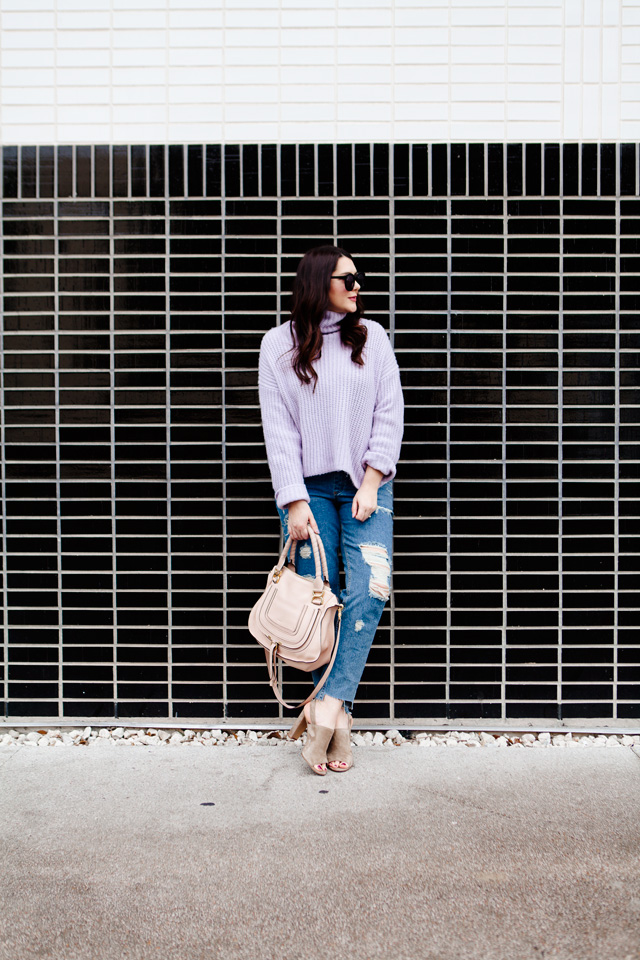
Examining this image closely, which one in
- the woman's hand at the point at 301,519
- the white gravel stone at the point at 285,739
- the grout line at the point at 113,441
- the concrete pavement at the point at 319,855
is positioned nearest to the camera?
the concrete pavement at the point at 319,855

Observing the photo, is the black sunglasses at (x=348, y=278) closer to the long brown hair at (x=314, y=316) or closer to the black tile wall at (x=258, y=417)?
the long brown hair at (x=314, y=316)

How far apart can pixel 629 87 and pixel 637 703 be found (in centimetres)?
274

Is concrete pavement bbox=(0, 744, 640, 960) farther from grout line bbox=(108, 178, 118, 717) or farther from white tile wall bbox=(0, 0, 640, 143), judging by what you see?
white tile wall bbox=(0, 0, 640, 143)

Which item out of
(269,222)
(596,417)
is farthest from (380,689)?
(269,222)

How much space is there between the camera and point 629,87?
10.7ft

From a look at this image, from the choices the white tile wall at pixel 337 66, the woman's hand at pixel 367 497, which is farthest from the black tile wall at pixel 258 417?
the woman's hand at pixel 367 497

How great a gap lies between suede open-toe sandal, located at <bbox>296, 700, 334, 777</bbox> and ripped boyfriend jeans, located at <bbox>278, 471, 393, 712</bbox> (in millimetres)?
120

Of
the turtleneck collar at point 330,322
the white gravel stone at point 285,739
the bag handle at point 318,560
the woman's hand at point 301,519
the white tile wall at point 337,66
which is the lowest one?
the white gravel stone at point 285,739

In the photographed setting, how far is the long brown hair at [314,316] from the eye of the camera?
2805 millimetres

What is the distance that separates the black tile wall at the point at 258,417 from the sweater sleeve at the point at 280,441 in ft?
1.39

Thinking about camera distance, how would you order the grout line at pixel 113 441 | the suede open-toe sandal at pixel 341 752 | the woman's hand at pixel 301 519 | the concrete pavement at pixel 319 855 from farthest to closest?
1. the grout line at pixel 113 441
2. the suede open-toe sandal at pixel 341 752
3. the woman's hand at pixel 301 519
4. the concrete pavement at pixel 319 855

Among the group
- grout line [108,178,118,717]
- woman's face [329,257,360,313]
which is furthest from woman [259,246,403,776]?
grout line [108,178,118,717]

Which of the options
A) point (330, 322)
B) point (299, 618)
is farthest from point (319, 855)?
point (330, 322)

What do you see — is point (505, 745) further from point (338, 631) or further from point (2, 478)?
point (2, 478)
